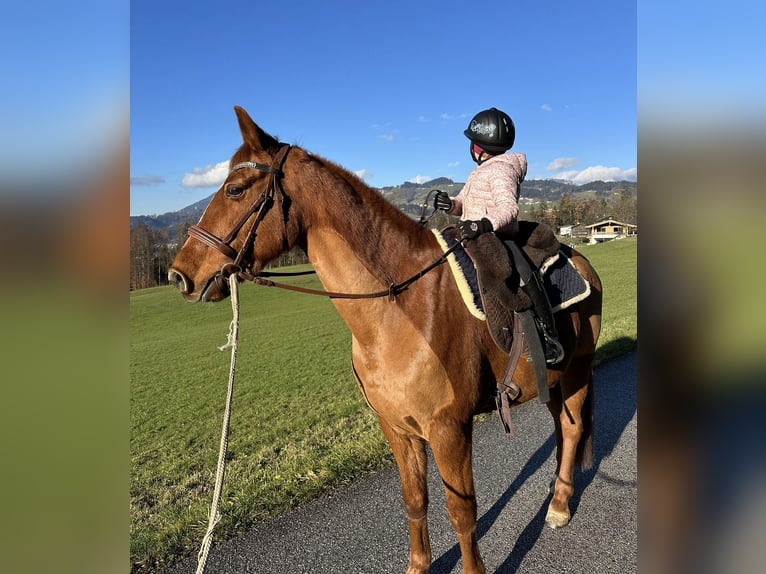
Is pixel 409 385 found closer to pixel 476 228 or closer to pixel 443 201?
pixel 476 228

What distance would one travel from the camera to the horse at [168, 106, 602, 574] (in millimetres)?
2678

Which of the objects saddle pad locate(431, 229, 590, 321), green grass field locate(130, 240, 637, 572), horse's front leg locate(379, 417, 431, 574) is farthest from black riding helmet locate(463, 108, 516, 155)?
Answer: green grass field locate(130, 240, 637, 572)

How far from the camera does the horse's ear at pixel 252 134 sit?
2662 millimetres

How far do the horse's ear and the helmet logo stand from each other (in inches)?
56.0

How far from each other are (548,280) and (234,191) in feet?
7.52

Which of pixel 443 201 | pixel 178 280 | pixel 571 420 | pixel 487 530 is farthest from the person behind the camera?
pixel 571 420

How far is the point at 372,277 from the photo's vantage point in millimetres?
2873

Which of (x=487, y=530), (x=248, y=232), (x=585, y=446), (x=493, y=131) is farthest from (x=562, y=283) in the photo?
(x=248, y=232)

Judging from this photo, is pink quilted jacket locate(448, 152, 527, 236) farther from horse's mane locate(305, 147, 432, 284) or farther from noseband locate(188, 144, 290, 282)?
noseband locate(188, 144, 290, 282)

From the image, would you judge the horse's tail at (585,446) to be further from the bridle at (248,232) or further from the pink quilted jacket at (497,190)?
the bridle at (248,232)
